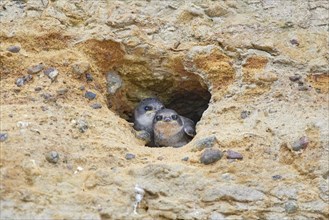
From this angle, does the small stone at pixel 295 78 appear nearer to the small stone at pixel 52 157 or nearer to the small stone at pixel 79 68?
the small stone at pixel 79 68

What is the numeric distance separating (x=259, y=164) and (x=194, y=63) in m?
0.85

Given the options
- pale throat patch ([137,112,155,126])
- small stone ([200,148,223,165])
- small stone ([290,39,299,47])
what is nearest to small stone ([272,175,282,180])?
small stone ([200,148,223,165])

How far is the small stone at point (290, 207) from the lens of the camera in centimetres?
348

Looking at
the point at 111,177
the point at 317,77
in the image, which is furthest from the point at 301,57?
the point at 111,177

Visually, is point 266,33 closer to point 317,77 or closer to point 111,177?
point 317,77

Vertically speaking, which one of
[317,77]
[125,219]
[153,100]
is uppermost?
[317,77]

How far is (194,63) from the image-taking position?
14.0 feet

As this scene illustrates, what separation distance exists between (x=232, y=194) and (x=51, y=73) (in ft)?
3.89

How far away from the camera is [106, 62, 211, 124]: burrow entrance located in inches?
175

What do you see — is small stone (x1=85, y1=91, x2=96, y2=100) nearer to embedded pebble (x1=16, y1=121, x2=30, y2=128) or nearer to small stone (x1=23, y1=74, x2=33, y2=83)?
small stone (x1=23, y1=74, x2=33, y2=83)

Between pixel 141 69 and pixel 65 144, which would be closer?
pixel 65 144

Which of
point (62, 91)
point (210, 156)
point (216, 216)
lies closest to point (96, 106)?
point (62, 91)

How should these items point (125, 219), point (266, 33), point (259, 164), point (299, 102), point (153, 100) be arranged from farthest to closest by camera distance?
point (153, 100) < point (266, 33) < point (299, 102) < point (259, 164) < point (125, 219)

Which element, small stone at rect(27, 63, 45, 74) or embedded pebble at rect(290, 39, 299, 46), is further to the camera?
embedded pebble at rect(290, 39, 299, 46)
